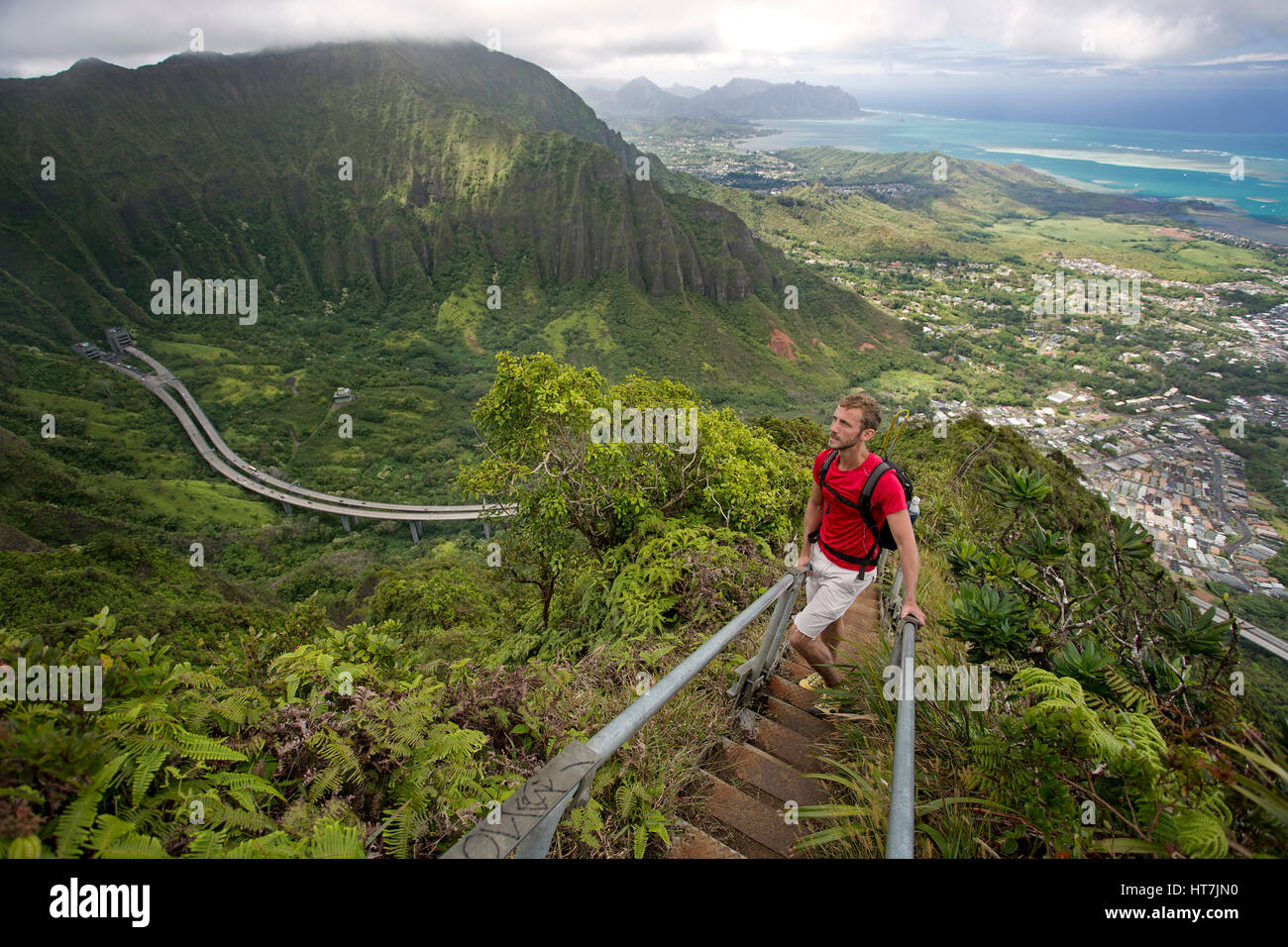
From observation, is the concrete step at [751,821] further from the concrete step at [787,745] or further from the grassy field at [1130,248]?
the grassy field at [1130,248]

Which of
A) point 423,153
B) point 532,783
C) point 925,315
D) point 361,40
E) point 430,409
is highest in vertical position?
point 361,40

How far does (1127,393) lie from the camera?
73.4 m

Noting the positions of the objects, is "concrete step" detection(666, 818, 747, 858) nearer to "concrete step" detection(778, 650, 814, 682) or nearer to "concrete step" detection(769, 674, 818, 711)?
"concrete step" detection(769, 674, 818, 711)

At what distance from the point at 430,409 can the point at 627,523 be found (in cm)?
7068

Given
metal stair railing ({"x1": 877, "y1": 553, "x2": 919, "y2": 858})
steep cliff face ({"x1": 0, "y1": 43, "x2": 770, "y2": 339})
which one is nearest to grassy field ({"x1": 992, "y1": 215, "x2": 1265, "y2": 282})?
steep cliff face ({"x1": 0, "y1": 43, "x2": 770, "y2": 339})

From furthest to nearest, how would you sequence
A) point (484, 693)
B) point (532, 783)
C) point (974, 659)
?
point (484, 693) → point (974, 659) → point (532, 783)

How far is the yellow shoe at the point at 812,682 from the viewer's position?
4.04 metres

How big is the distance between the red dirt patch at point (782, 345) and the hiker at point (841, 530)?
3421 inches

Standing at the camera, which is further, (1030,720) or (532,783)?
(1030,720)

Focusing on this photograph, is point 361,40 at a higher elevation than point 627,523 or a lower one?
higher

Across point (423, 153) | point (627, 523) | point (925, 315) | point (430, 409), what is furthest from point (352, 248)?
point (627, 523)

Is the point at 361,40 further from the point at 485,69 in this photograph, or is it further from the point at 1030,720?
the point at 1030,720

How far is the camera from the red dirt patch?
87250mm
